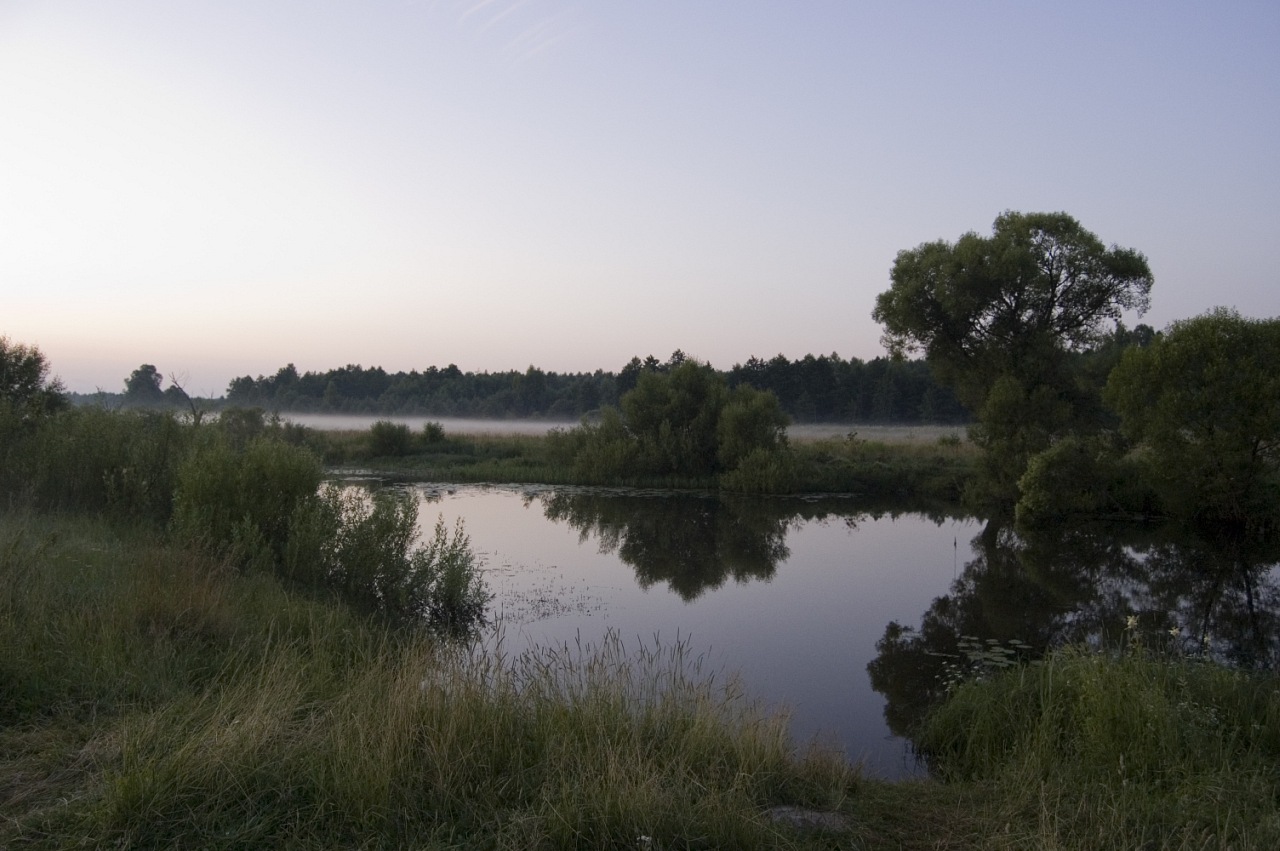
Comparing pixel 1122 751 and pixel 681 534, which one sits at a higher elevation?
pixel 1122 751

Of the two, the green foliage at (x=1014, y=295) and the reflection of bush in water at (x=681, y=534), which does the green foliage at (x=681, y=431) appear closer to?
the reflection of bush in water at (x=681, y=534)

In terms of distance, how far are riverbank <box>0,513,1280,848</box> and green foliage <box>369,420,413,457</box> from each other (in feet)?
105

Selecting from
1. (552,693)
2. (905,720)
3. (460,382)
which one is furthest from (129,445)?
(460,382)

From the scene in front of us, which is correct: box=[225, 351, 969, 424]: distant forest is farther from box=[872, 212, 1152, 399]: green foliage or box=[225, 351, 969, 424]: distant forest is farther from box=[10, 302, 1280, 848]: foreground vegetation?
box=[10, 302, 1280, 848]: foreground vegetation

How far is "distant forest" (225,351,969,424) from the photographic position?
220 feet

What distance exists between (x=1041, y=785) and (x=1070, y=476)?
19827 millimetres

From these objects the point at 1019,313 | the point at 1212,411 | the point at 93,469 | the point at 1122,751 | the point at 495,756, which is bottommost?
the point at 1122,751

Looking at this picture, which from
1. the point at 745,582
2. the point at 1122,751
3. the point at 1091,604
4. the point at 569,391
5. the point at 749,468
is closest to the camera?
the point at 1122,751

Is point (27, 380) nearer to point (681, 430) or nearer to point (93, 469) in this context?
point (93, 469)

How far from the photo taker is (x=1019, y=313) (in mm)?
26422

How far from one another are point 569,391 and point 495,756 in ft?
268

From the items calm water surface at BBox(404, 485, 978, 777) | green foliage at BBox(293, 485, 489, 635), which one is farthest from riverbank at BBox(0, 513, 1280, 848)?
green foliage at BBox(293, 485, 489, 635)

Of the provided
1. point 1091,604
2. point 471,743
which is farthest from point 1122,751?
point 1091,604

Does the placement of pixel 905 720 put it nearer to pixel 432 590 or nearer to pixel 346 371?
pixel 432 590
